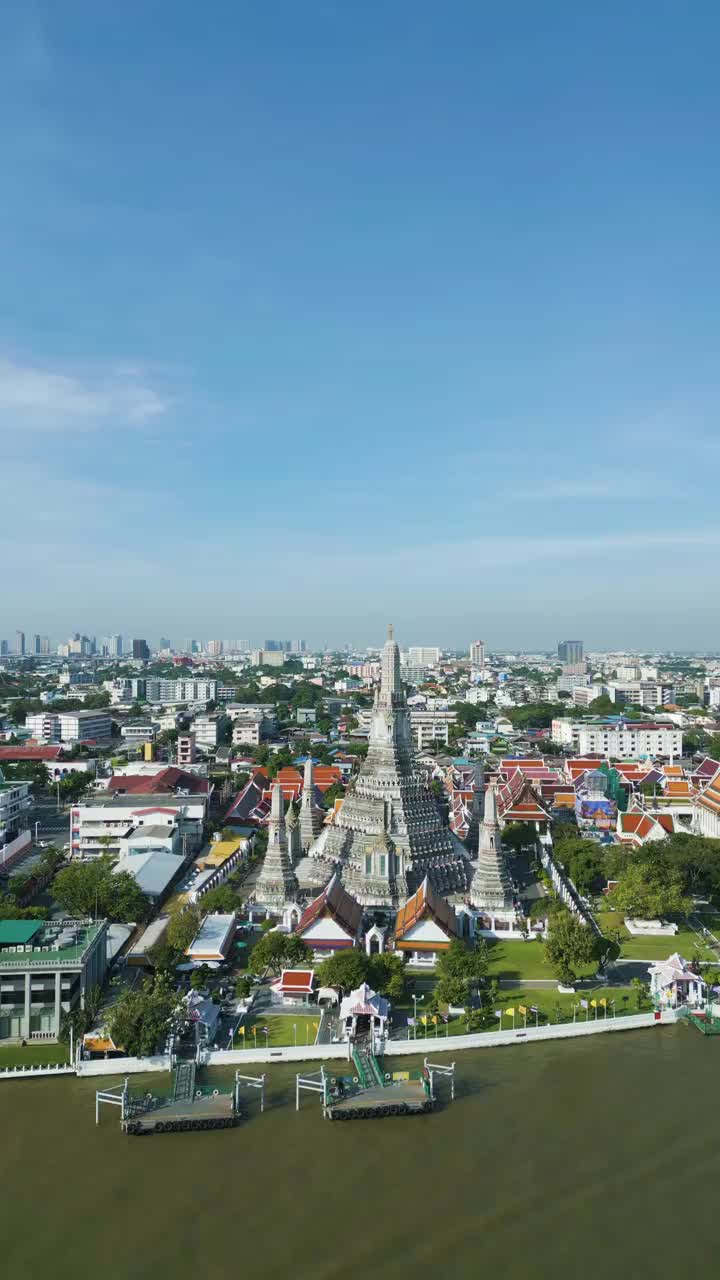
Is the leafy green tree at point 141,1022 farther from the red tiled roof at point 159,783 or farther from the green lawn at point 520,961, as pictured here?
the red tiled roof at point 159,783

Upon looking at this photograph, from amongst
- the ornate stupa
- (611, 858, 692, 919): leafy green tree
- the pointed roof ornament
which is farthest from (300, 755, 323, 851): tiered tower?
(611, 858, 692, 919): leafy green tree

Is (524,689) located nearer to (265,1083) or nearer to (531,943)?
(531,943)

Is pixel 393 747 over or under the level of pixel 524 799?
over

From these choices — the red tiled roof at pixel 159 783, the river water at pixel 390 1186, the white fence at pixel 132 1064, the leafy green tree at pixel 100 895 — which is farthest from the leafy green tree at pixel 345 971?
the red tiled roof at pixel 159 783

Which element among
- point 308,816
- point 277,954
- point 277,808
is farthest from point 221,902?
point 308,816

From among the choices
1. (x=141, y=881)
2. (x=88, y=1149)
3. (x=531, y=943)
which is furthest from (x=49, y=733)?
(x=88, y=1149)

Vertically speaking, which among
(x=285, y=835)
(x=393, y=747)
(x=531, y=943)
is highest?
(x=393, y=747)
